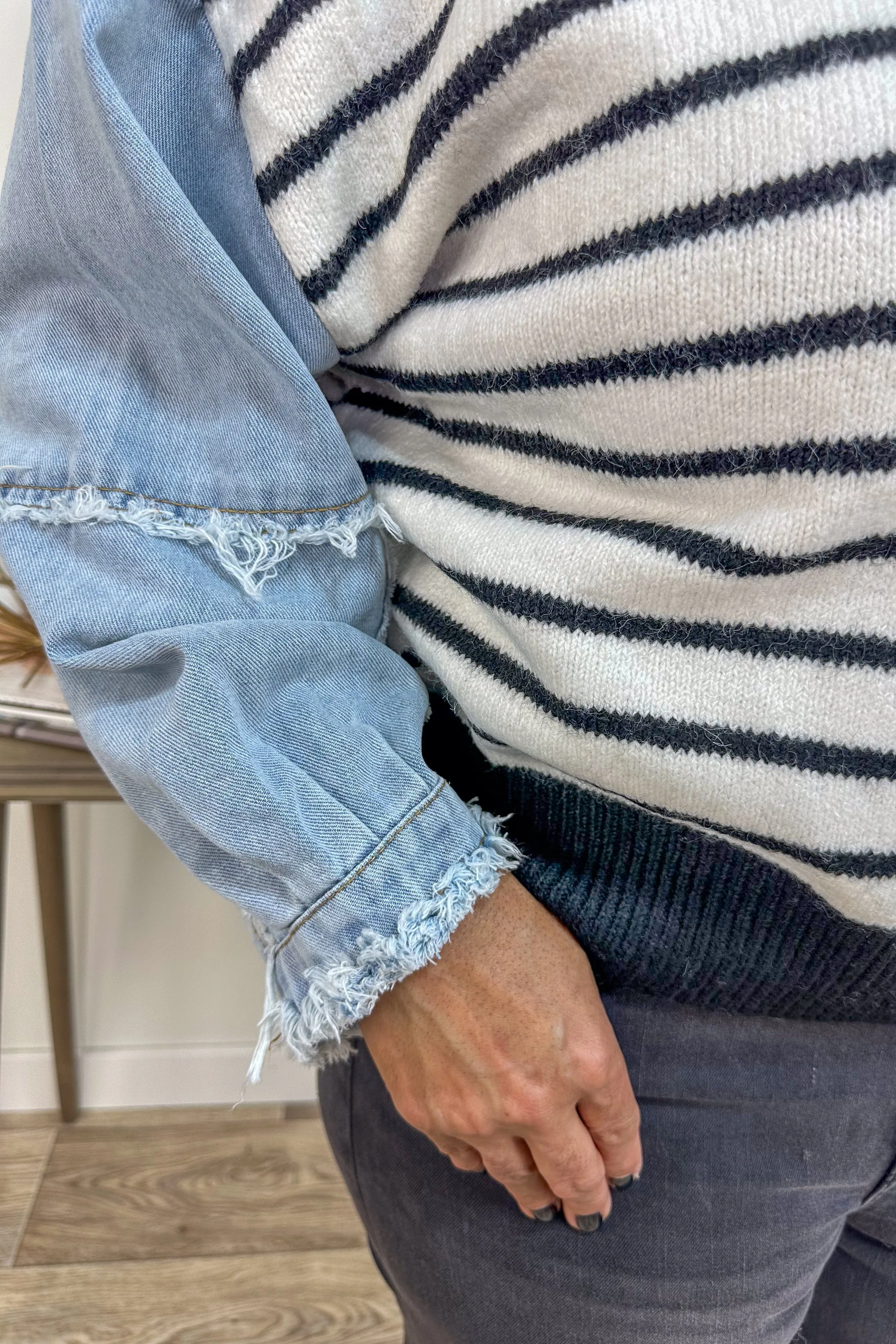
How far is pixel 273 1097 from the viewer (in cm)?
134

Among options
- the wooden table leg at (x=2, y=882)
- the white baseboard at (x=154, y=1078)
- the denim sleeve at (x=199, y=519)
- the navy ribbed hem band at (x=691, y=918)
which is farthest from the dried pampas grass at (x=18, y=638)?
the white baseboard at (x=154, y=1078)

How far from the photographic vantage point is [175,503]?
15.5 inches

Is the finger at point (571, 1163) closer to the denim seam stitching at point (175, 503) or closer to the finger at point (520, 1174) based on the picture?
the finger at point (520, 1174)

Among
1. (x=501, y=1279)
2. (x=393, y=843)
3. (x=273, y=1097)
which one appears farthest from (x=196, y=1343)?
(x=393, y=843)

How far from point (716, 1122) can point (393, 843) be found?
215mm

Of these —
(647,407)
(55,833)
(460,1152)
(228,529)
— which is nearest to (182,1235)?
(55,833)

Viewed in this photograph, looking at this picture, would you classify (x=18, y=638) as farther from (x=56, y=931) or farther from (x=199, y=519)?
(x=56, y=931)

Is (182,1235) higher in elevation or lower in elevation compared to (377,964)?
lower

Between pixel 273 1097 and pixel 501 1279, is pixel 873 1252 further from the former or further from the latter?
pixel 273 1097

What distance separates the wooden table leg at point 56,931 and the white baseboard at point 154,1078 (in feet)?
0.18

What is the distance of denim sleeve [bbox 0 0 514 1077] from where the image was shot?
0.36m

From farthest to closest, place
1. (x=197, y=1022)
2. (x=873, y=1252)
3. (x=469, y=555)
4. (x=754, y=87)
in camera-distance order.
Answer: (x=197, y=1022) < (x=873, y=1252) < (x=469, y=555) < (x=754, y=87)

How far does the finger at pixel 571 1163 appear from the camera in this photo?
37 cm

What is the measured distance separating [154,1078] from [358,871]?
114cm
